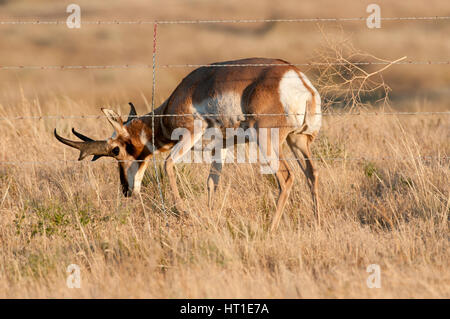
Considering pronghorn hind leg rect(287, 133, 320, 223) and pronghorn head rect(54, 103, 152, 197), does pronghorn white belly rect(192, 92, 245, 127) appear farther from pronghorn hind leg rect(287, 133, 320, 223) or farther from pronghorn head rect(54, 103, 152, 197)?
pronghorn head rect(54, 103, 152, 197)

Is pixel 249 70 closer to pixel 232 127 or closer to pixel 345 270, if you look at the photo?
pixel 232 127

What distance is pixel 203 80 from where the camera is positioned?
24.1 feet

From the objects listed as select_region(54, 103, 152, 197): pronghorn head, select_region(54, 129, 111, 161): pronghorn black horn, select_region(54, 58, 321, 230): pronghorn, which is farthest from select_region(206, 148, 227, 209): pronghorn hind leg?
select_region(54, 129, 111, 161): pronghorn black horn

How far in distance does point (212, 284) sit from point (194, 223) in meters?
1.74

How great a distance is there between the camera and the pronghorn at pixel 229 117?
6.79 meters

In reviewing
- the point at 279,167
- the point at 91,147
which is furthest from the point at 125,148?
the point at 279,167

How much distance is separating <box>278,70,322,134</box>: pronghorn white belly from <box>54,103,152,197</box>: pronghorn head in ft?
6.74

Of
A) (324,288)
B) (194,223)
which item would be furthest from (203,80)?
(324,288)

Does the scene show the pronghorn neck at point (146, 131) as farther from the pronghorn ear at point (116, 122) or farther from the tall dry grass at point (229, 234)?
the tall dry grass at point (229, 234)

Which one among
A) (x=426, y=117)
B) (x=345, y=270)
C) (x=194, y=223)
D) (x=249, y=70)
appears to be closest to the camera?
(x=345, y=270)

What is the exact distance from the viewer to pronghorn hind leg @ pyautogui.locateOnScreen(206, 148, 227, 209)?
7691mm

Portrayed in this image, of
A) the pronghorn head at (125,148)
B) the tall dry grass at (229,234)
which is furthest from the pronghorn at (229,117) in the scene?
the tall dry grass at (229,234)

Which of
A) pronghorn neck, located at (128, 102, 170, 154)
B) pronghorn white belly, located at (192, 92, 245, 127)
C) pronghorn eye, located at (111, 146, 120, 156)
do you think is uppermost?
pronghorn white belly, located at (192, 92, 245, 127)

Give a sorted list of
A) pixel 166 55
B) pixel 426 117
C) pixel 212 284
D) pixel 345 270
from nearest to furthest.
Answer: pixel 212 284, pixel 345 270, pixel 426 117, pixel 166 55
